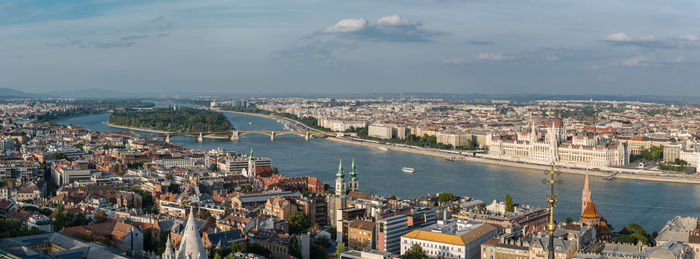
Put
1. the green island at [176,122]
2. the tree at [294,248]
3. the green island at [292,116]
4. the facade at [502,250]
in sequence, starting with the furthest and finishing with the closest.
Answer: the green island at [292,116] → the green island at [176,122] → the tree at [294,248] → the facade at [502,250]

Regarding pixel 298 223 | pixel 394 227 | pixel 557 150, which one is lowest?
pixel 557 150

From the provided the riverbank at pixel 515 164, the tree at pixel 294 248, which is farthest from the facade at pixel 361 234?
the riverbank at pixel 515 164

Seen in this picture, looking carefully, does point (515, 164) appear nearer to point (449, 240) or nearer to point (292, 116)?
point (449, 240)

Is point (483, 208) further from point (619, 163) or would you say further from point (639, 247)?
point (619, 163)

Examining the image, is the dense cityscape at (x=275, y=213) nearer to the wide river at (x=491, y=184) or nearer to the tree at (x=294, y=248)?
the tree at (x=294, y=248)

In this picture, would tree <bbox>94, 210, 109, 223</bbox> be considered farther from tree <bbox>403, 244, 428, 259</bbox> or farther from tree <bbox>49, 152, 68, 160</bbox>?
tree <bbox>49, 152, 68, 160</bbox>

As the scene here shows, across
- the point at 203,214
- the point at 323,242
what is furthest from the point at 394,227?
the point at 203,214
